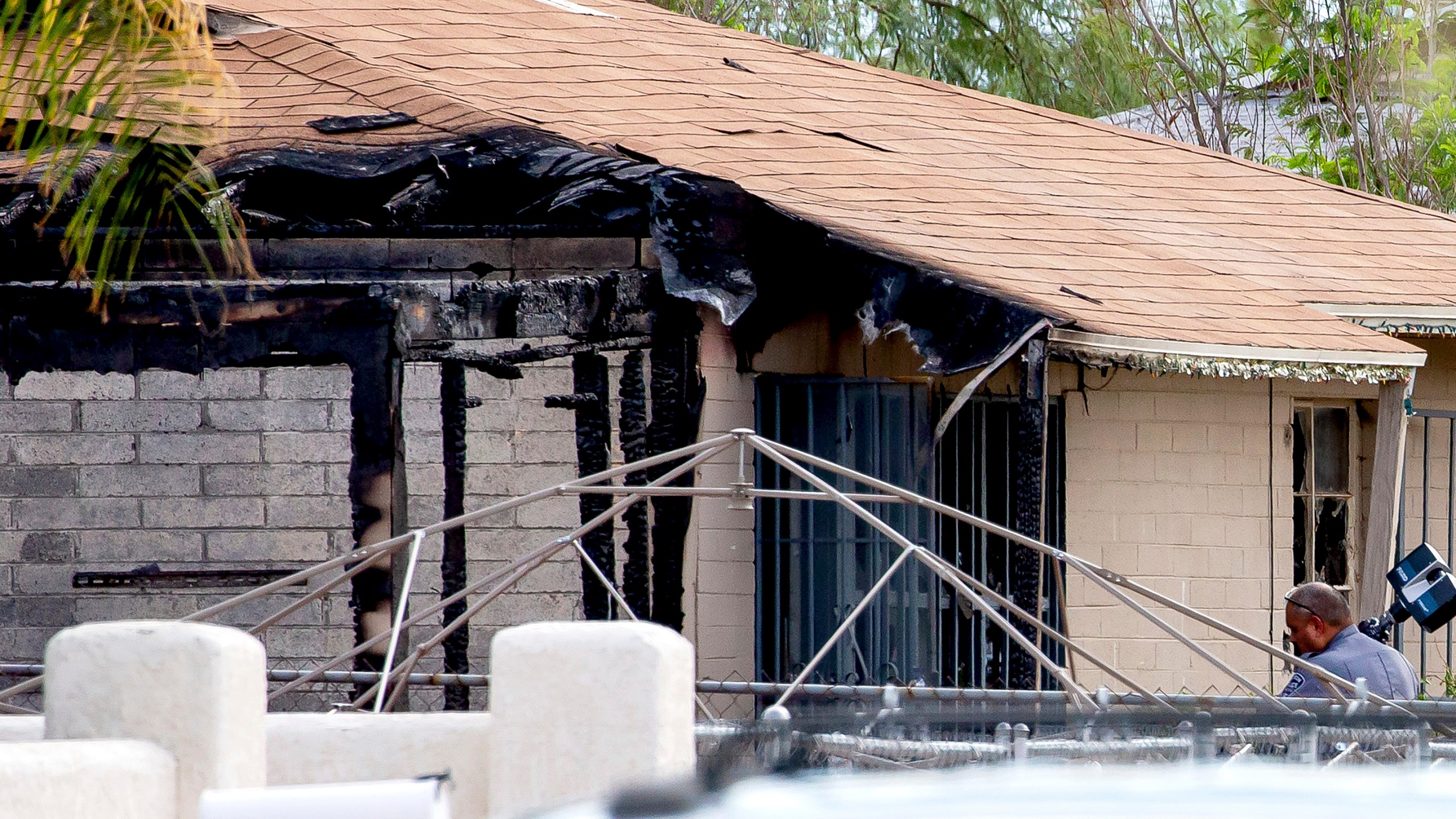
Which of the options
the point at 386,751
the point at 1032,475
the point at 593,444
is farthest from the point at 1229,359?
the point at 386,751

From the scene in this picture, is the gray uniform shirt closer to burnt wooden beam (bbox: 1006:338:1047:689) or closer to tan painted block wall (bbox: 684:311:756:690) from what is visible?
burnt wooden beam (bbox: 1006:338:1047:689)

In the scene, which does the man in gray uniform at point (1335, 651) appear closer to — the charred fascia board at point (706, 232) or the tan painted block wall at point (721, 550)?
the charred fascia board at point (706, 232)

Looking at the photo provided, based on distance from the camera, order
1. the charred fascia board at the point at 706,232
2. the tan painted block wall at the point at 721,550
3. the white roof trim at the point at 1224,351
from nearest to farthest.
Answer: the white roof trim at the point at 1224,351 < the charred fascia board at the point at 706,232 < the tan painted block wall at the point at 721,550

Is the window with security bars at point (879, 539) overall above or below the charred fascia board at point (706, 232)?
below

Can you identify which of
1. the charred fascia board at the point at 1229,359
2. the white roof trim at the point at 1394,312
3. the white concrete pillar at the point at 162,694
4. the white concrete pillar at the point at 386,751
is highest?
the white roof trim at the point at 1394,312

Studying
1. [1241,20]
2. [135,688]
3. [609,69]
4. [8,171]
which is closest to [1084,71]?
[1241,20]

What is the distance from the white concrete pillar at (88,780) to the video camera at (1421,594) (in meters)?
5.43

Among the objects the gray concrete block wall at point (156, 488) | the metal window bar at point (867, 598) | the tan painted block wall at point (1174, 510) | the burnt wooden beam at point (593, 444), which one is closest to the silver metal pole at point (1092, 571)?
the metal window bar at point (867, 598)

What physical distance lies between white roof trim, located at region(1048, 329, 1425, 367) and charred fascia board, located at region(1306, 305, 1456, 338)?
1.32 m

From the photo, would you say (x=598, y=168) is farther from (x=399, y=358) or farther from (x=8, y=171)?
(x=8, y=171)

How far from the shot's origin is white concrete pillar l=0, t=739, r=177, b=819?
374 cm

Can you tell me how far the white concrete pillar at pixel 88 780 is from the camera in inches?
147

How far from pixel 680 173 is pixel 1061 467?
8.34 ft

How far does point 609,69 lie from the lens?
11.1m
